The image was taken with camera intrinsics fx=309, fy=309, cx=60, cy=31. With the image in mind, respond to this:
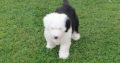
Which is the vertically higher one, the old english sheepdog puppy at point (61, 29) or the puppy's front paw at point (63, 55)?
the old english sheepdog puppy at point (61, 29)

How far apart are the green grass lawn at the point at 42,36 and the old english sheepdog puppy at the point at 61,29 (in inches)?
6.1

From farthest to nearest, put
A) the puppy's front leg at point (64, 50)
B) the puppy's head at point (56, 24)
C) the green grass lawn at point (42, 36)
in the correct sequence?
1. the green grass lawn at point (42, 36)
2. the puppy's front leg at point (64, 50)
3. the puppy's head at point (56, 24)

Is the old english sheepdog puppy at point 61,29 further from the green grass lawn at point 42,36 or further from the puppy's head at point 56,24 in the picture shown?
the green grass lawn at point 42,36

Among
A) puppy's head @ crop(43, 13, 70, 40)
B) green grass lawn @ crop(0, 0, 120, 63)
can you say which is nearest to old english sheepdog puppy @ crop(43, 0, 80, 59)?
puppy's head @ crop(43, 13, 70, 40)

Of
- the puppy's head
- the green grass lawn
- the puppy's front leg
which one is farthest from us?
the green grass lawn

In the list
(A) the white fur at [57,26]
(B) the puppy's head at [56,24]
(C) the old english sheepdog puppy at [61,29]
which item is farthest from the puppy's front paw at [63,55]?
(B) the puppy's head at [56,24]

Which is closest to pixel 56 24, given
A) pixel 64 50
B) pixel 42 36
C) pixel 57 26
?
pixel 57 26

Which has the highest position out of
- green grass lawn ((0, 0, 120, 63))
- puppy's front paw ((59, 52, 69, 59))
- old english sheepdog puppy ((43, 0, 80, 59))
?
old english sheepdog puppy ((43, 0, 80, 59))

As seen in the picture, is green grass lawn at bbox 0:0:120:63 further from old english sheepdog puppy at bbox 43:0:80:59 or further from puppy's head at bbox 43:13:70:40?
puppy's head at bbox 43:13:70:40

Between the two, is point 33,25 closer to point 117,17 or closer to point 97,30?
point 97,30

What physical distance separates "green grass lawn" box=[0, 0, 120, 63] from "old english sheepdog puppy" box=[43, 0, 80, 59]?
0.51 ft

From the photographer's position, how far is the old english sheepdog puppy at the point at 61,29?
4285 mm

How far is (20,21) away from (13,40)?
835 mm

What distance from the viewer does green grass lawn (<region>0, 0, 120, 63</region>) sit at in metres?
5.04
